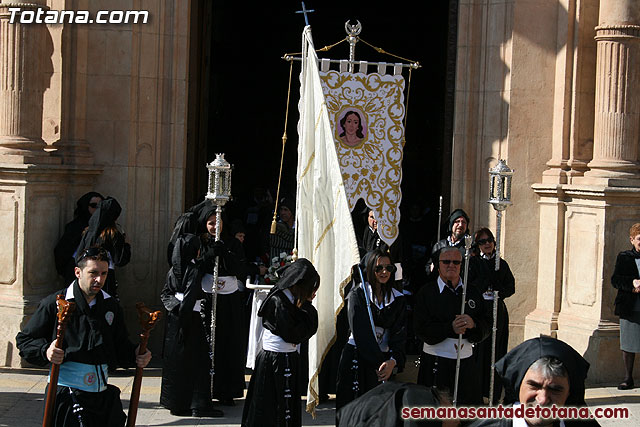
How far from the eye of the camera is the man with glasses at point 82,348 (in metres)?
6.42

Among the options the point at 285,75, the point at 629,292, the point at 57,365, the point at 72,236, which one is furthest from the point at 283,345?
the point at 285,75

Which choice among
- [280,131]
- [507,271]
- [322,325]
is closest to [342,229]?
[322,325]

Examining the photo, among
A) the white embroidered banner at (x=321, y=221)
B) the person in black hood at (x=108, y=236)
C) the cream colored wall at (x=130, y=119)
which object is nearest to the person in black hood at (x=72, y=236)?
the person in black hood at (x=108, y=236)

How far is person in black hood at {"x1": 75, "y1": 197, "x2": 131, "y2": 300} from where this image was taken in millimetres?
10797

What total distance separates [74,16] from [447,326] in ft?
19.6

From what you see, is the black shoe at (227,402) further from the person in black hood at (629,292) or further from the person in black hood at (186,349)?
the person in black hood at (629,292)

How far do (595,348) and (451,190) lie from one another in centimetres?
248

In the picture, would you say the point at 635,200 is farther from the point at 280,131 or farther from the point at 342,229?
the point at 280,131

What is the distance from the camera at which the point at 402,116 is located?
37.0 ft

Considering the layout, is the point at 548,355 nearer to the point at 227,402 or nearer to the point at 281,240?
the point at 227,402

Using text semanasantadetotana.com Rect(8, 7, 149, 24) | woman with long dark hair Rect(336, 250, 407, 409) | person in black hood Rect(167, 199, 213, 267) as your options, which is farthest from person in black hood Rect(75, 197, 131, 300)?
woman with long dark hair Rect(336, 250, 407, 409)

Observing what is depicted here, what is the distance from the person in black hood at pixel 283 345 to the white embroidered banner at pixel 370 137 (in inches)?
126

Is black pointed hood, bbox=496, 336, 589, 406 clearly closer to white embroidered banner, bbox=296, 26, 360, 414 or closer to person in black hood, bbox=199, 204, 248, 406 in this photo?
white embroidered banner, bbox=296, 26, 360, 414

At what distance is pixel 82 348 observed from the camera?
645 centimetres
